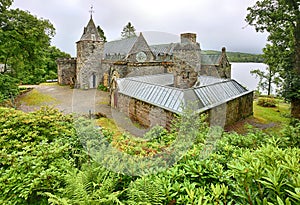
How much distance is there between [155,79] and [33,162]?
13.4m

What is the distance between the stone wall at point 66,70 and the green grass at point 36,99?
5550 mm

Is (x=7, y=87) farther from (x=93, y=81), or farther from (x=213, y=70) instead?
(x=213, y=70)

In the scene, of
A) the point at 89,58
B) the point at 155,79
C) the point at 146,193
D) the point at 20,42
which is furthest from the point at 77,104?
the point at 146,193

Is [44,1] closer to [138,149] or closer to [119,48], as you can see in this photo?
[138,149]

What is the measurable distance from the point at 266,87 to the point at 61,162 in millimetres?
27778

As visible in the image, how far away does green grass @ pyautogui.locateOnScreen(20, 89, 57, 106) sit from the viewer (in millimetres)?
15350

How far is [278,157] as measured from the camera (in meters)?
1.91

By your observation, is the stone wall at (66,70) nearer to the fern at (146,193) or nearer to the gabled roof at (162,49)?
the gabled roof at (162,49)

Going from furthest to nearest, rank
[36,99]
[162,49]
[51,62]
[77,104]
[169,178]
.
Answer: [51,62], [162,49], [36,99], [77,104], [169,178]

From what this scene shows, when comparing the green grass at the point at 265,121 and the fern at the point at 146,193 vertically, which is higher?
the fern at the point at 146,193

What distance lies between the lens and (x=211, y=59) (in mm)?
23859

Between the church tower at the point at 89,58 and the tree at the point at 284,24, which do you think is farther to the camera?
the church tower at the point at 89,58

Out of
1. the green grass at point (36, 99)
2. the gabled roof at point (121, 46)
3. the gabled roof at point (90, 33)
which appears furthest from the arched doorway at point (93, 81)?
the green grass at point (36, 99)

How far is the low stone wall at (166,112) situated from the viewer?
885 cm
